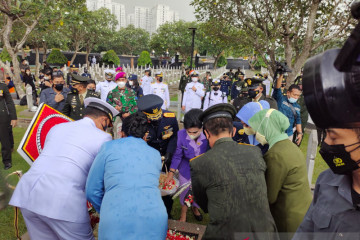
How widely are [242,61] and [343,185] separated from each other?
60.4 m

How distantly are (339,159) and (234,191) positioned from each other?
800mm

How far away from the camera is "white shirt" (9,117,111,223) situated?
2.19 m

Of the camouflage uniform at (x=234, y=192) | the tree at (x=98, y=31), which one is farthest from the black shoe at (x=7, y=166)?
the tree at (x=98, y=31)

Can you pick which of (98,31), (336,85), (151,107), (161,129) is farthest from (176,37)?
(336,85)

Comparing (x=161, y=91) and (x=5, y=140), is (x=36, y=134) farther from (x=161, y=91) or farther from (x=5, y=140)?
(x=161, y=91)

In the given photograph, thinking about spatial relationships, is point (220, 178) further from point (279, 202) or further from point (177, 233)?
point (177, 233)

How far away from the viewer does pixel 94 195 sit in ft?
7.28

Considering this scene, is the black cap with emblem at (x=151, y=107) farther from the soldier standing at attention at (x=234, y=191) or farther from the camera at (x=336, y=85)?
the camera at (x=336, y=85)

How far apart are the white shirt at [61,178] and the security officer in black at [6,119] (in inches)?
140

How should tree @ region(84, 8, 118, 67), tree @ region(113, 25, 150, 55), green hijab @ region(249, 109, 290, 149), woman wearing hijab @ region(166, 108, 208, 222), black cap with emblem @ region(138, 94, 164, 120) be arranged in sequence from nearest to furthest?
green hijab @ region(249, 109, 290, 149) → woman wearing hijab @ region(166, 108, 208, 222) → black cap with emblem @ region(138, 94, 164, 120) → tree @ region(84, 8, 118, 67) → tree @ region(113, 25, 150, 55)

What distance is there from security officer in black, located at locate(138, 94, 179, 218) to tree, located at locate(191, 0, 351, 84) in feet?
21.2

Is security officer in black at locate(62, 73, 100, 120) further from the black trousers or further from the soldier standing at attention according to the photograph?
the soldier standing at attention

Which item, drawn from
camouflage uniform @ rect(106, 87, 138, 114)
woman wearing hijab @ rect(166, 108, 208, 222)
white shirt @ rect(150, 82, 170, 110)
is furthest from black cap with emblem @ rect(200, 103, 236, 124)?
white shirt @ rect(150, 82, 170, 110)

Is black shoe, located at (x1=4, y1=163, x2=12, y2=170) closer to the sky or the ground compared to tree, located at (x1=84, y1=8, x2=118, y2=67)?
closer to the ground
